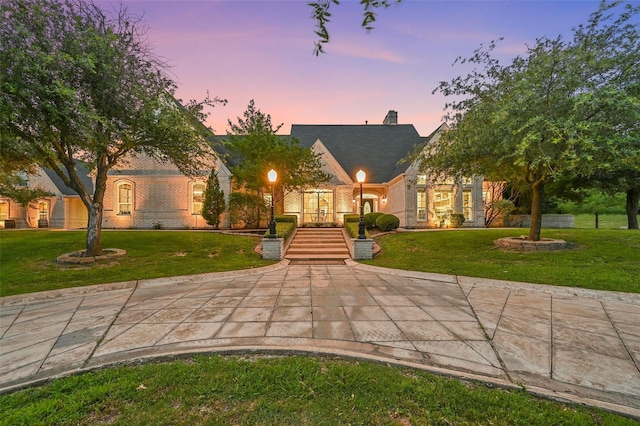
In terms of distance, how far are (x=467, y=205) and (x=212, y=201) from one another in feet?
57.5

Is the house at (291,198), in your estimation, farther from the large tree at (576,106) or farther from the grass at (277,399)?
the grass at (277,399)

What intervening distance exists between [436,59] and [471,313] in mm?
8864

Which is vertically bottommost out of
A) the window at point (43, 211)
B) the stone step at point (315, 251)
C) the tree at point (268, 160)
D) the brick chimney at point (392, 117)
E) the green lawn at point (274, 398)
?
the stone step at point (315, 251)

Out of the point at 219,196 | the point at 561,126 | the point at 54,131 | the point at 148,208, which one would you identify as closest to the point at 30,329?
the point at 54,131

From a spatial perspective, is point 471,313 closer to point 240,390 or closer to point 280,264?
point 240,390

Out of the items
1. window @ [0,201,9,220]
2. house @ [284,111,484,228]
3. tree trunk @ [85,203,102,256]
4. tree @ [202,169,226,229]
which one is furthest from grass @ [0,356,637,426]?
window @ [0,201,9,220]

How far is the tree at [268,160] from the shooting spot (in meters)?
15.0

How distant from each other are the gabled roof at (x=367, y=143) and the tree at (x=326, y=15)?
17820 millimetres

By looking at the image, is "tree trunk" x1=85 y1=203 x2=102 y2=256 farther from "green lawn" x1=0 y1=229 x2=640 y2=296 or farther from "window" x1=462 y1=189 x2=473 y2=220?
"window" x1=462 y1=189 x2=473 y2=220

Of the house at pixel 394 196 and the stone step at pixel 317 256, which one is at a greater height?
the house at pixel 394 196

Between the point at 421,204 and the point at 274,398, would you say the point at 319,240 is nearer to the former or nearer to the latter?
the point at 421,204

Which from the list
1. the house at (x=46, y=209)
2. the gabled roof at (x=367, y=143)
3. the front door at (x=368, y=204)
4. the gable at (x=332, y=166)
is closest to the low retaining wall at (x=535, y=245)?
the gabled roof at (x=367, y=143)

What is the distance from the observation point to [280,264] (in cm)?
934

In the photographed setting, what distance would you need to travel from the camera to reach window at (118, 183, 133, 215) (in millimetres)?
18719
